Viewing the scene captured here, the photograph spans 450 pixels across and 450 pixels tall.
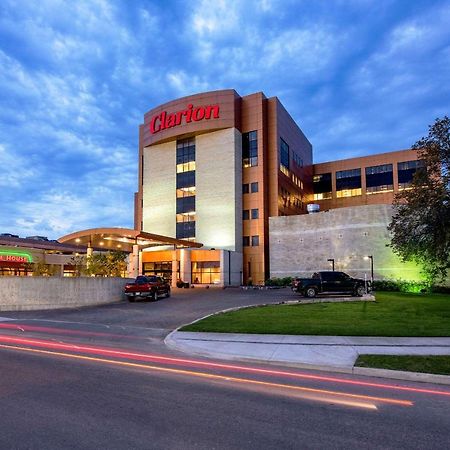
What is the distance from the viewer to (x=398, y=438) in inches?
214

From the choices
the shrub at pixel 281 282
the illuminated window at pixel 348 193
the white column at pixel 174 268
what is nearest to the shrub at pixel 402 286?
the shrub at pixel 281 282

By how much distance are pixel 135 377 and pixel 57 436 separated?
3.45 m

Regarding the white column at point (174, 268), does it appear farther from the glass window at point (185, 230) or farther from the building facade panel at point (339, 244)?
the building facade panel at point (339, 244)

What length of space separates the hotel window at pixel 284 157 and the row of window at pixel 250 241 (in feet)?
36.4

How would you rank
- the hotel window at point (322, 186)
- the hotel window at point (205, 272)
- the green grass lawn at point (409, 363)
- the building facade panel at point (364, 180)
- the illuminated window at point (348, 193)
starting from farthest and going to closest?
the hotel window at point (322, 186) < the illuminated window at point (348, 193) < the building facade panel at point (364, 180) < the hotel window at point (205, 272) < the green grass lawn at point (409, 363)

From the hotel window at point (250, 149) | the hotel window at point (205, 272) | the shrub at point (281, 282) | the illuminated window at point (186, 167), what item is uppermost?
the hotel window at point (250, 149)

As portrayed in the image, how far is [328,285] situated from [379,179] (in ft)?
154

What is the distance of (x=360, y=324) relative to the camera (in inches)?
→ 634

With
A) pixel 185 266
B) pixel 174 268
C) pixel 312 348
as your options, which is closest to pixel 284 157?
pixel 185 266

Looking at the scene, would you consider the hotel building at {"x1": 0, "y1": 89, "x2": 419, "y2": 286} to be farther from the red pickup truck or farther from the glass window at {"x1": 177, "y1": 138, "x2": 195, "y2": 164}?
the red pickup truck

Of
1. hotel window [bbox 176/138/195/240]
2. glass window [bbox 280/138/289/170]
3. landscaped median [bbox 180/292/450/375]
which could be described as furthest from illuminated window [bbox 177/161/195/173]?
landscaped median [bbox 180/292/450/375]

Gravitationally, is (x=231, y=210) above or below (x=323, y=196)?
below

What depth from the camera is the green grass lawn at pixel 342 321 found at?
1465 centimetres

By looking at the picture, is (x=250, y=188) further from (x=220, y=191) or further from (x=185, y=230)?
(x=185, y=230)
